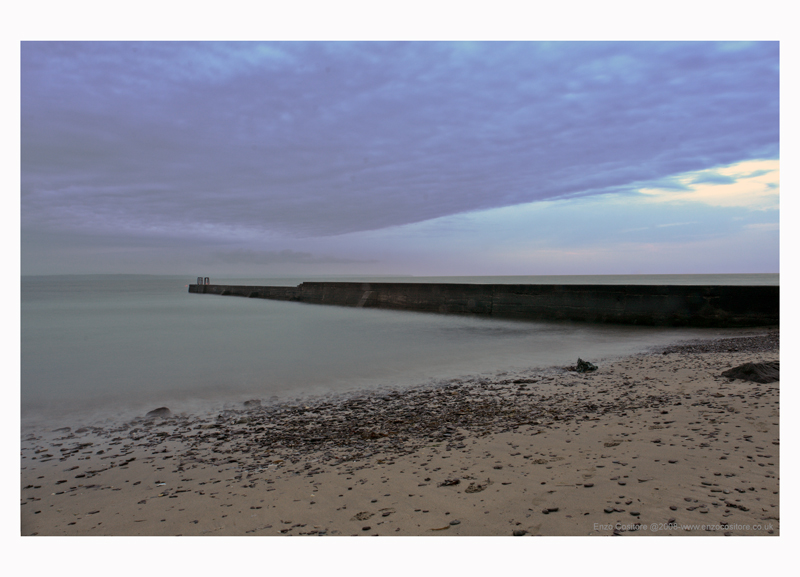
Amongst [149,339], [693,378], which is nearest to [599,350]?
[693,378]

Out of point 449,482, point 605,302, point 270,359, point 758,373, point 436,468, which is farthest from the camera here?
point 605,302

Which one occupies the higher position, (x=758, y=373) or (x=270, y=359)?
(x=758, y=373)

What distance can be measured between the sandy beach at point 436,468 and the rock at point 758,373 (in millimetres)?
157

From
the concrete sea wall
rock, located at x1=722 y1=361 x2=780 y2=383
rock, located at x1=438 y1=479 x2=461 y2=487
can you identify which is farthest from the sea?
rock, located at x1=438 y1=479 x2=461 y2=487

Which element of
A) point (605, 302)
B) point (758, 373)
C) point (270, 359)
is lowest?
point (270, 359)

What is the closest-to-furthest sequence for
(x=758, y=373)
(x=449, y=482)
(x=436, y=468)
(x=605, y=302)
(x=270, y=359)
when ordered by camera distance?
1. (x=449, y=482)
2. (x=436, y=468)
3. (x=758, y=373)
4. (x=270, y=359)
5. (x=605, y=302)

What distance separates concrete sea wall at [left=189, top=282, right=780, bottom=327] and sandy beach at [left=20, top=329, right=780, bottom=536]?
23.8 feet

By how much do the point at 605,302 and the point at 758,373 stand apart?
8183 mm

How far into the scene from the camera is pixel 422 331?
38.2 feet

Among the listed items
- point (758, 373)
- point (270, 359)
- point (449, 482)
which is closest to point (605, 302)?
point (758, 373)

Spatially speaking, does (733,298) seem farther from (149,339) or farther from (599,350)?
(149,339)

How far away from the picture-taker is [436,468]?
8.83 feet

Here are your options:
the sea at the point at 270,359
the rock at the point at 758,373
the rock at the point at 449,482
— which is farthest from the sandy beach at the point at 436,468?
the sea at the point at 270,359

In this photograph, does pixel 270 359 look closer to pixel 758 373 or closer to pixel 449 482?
pixel 449 482
